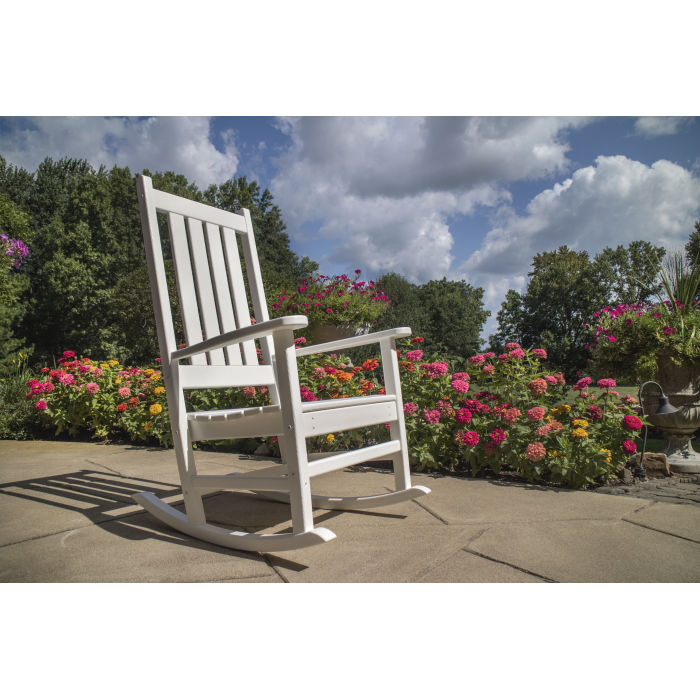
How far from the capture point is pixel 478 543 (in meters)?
1.41

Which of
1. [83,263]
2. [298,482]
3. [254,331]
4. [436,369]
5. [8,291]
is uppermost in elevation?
[83,263]

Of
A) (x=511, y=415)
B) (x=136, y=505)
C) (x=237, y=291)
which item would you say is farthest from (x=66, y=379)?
(x=511, y=415)

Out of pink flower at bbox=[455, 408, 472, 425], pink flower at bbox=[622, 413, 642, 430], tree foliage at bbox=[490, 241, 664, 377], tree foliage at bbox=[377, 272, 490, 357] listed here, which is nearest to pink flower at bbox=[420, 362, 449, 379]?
pink flower at bbox=[455, 408, 472, 425]

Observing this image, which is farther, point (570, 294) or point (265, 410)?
point (570, 294)

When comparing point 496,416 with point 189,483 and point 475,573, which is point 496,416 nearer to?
point 475,573

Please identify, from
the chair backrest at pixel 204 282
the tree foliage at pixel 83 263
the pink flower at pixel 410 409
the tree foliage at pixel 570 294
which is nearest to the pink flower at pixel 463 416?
the pink flower at pixel 410 409

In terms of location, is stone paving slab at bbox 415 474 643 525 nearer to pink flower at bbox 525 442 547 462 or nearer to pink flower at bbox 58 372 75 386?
pink flower at bbox 525 442 547 462

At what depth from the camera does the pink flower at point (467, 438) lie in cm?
217

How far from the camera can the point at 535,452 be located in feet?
6.66

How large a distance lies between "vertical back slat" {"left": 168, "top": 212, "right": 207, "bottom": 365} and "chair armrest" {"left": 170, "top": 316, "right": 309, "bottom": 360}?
23 cm

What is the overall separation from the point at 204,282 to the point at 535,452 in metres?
1.47

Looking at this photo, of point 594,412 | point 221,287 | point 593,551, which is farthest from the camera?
point 594,412

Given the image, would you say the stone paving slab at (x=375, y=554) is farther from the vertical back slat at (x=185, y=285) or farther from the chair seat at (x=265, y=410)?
the vertical back slat at (x=185, y=285)
